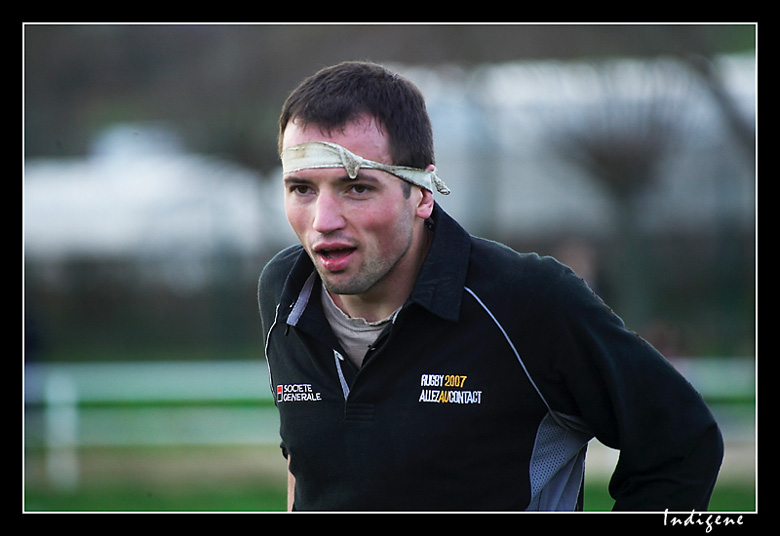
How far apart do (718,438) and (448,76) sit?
1281 centimetres

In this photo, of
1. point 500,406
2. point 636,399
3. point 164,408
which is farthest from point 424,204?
point 164,408

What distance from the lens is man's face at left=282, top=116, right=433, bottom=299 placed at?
2986 millimetres

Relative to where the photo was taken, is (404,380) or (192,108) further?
(192,108)

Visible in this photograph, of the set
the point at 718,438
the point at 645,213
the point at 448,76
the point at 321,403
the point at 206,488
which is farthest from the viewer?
the point at 645,213

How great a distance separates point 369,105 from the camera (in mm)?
3061

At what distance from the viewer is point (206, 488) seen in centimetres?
877

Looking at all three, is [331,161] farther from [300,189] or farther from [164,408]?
[164,408]

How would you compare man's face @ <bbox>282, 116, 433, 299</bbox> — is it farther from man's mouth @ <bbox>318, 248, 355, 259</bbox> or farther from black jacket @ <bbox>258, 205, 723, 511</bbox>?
black jacket @ <bbox>258, 205, 723, 511</bbox>

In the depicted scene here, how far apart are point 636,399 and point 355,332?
3.32 feet

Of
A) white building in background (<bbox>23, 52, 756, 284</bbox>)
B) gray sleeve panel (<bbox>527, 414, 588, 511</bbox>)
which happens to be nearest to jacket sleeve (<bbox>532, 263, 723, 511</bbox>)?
gray sleeve panel (<bbox>527, 414, 588, 511</bbox>)

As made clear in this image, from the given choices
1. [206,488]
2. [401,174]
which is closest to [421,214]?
[401,174]

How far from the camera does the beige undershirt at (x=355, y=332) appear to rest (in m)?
3.19

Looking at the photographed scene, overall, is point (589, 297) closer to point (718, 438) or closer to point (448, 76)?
point (718, 438)

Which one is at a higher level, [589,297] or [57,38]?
[57,38]
